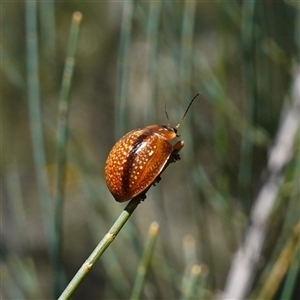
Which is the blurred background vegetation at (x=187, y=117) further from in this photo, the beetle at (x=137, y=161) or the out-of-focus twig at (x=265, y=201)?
the beetle at (x=137, y=161)

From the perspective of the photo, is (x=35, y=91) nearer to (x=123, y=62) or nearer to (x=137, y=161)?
(x=123, y=62)

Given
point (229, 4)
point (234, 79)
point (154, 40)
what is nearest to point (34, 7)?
point (154, 40)

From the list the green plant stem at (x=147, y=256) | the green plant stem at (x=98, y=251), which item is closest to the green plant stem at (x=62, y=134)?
the green plant stem at (x=147, y=256)

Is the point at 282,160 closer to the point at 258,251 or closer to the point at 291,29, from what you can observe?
the point at 258,251

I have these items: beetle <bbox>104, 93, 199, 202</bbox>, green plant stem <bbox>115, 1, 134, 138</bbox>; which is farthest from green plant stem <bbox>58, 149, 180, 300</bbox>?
green plant stem <bbox>115, 1, 134, 138</bbox>

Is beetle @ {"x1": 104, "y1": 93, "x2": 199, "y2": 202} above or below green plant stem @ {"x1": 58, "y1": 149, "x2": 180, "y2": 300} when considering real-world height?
above

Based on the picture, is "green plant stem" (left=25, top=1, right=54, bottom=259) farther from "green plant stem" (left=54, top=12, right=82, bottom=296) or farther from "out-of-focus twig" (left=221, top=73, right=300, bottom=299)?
"out-of-focus twig" (left=221, top=73, right=300, bottom=299)

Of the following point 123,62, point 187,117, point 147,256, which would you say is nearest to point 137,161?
point 147,256
